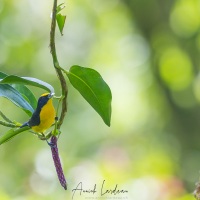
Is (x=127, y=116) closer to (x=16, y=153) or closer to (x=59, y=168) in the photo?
(x=16, y=153)

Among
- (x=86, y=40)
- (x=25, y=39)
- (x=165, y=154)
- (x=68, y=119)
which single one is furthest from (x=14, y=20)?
(x=165, y=154)

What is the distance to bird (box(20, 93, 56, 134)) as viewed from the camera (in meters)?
0.63

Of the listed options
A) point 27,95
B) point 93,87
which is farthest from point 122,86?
point 93,87

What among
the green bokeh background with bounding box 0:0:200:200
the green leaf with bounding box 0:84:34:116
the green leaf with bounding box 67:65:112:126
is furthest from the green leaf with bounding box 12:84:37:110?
the green bokeh background with bounding box 0:0:200:200

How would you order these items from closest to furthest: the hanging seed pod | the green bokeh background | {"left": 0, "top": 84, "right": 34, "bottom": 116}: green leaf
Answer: the hanging seed pod
{"left": 0, "top": 84, "right": 34, "bottom": 116}: green leaf
the green bokeh background

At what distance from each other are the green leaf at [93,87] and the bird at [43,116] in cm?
4

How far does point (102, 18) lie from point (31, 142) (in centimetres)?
109

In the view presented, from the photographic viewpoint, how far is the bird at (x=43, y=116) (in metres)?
0.63

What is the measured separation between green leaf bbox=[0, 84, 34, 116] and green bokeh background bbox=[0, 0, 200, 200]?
176cm

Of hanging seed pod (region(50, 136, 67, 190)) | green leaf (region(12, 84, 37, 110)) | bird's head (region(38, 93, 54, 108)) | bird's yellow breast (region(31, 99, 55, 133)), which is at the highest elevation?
green leaf (region(12, 84, 37, 110))

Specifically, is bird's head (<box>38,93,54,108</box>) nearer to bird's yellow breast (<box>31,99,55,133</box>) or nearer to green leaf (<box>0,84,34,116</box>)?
bird's yellow breast (<box>31,99,55,133</box>)

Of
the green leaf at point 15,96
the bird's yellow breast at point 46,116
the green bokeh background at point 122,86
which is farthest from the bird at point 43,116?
the green bokeh background at point 122,86

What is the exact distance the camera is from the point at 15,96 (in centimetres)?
76

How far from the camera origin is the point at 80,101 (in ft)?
10.5
